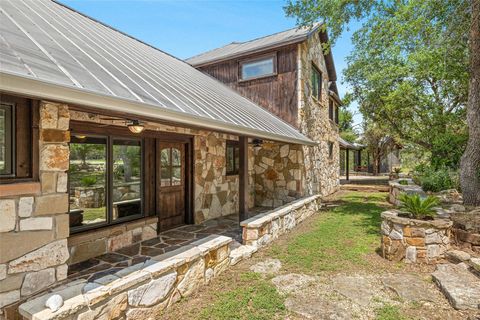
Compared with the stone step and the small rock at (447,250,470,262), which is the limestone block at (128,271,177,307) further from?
the small rock at (447,250,470,262)

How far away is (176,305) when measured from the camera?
3.48m

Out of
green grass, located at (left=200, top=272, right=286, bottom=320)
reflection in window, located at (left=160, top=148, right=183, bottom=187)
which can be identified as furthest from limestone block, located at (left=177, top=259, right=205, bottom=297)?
reflection in window, located at (left=160, top=148, right=183, bottom=187)

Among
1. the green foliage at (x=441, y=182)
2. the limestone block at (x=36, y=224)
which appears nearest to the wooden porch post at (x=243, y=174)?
the limestone block at (x=36, y=224)

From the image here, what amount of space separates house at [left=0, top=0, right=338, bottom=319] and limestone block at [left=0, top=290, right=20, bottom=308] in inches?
0.7

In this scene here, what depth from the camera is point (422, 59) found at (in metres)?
12.1

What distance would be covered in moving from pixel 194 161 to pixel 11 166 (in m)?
4.41

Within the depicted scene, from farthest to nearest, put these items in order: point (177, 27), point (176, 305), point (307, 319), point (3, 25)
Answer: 1. point (177, 27)
2. point (176, 305)
3. point (307, 319)
4. point (3, 25)

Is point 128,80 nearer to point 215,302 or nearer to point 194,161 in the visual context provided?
point 215,302

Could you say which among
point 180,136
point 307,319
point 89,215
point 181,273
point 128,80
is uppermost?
point 128,80

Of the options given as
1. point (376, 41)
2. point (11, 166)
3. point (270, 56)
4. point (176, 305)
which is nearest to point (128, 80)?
point (11, 166)

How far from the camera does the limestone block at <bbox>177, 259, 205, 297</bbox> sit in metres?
3.64

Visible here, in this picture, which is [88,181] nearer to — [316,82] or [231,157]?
[231,157]

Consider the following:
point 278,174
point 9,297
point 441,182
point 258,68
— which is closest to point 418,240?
point 278,174

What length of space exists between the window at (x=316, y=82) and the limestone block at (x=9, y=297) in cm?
1092
